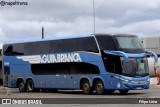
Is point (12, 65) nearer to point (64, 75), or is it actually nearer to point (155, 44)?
point (64, 75)

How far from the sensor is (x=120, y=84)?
29.0 metres

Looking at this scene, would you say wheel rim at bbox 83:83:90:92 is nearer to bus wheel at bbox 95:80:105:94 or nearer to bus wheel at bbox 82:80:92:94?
bus wheel at bbox 82:80:92:94

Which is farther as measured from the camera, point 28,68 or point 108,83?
point 28,68

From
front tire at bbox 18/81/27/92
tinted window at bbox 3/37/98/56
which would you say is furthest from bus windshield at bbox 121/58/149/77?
front tire at bbox 18/81/27/92

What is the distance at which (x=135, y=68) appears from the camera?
2933 cm

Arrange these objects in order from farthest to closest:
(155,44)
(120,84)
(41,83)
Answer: (155,44), (41,83), (120,84)

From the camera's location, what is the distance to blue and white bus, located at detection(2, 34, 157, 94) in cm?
2914

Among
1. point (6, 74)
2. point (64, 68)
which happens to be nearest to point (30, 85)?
point (6, 74)

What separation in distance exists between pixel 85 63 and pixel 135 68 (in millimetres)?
3299

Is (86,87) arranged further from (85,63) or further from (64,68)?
(64,68)

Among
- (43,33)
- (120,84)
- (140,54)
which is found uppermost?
(43,33)

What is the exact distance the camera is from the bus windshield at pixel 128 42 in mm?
29391

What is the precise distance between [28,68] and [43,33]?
33.9m

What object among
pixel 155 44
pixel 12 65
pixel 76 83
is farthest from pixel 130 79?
pixel 155 44
